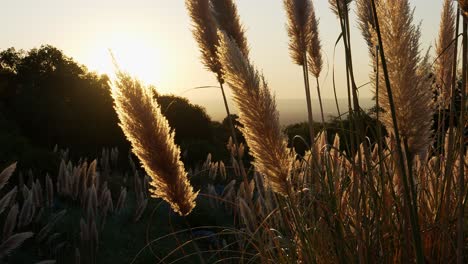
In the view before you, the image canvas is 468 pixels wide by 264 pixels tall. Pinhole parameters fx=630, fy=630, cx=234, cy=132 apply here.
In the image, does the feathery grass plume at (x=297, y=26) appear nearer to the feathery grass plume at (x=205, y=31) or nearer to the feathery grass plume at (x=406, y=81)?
the feathery grass plume at (x=205, y=31)

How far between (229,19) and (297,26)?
1.84 ft

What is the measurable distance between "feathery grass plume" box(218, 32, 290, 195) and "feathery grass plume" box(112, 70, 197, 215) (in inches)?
12.2

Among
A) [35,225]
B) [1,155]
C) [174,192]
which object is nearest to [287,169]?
[174,192]

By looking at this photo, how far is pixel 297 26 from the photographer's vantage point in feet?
11.2

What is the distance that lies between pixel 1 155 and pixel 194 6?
17.3 feet

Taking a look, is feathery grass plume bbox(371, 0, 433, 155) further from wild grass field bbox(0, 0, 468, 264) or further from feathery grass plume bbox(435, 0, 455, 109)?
feathery grass plume bbox(435, 0, 455, 109)

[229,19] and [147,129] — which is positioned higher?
[229,19]

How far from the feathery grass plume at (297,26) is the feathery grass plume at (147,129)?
4.00ft

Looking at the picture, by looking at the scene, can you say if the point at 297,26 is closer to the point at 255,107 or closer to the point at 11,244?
the point at 255,107

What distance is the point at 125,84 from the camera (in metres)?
2.35

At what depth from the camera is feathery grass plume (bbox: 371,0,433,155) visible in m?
2.13

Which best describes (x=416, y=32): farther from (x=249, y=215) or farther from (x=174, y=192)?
(x=249, y=215)

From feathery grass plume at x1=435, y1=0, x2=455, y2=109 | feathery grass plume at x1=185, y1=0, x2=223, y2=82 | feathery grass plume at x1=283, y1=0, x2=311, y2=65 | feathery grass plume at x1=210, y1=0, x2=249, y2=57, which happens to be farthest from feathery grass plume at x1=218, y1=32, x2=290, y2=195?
feathery grass plume at x1=435, y1=0, x2=455, y2=109

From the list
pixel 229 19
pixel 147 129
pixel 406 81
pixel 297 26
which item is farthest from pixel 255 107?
pixel 297 26
